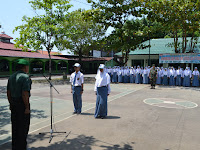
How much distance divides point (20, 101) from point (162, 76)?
16330 mm

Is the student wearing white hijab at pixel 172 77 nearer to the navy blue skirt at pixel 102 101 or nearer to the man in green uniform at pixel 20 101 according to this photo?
the navy blue skirt at pixel 102 101

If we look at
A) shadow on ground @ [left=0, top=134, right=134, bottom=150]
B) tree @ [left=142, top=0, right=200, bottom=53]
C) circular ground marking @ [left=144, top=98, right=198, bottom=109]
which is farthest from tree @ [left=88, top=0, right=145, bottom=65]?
shadow on ground @ [left=0, top=134, right=134, bottom=150]

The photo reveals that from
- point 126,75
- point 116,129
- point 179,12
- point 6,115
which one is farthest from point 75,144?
point 126,75

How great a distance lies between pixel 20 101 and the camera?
3.77 metres

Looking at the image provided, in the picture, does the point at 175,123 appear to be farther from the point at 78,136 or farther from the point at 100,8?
the point at 100,8

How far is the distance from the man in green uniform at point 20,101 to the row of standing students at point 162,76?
1580cm

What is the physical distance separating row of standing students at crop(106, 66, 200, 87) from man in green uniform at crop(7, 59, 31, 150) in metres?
15.8

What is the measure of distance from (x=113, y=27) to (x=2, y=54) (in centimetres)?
1702

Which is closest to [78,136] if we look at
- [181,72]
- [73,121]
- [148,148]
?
[73,121]

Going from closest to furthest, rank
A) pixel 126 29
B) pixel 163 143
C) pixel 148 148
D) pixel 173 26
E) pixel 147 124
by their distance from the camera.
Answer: pixel 148 148, pixel 163 143, pixel 147 124, pixel 173 26, pixel 126 29

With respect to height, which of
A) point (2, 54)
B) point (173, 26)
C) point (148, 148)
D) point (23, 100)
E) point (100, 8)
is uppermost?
point (100, 8)

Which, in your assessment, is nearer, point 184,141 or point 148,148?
point 148,148

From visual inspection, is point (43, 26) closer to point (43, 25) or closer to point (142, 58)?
point (43, 25)

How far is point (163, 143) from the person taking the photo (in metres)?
4.51
